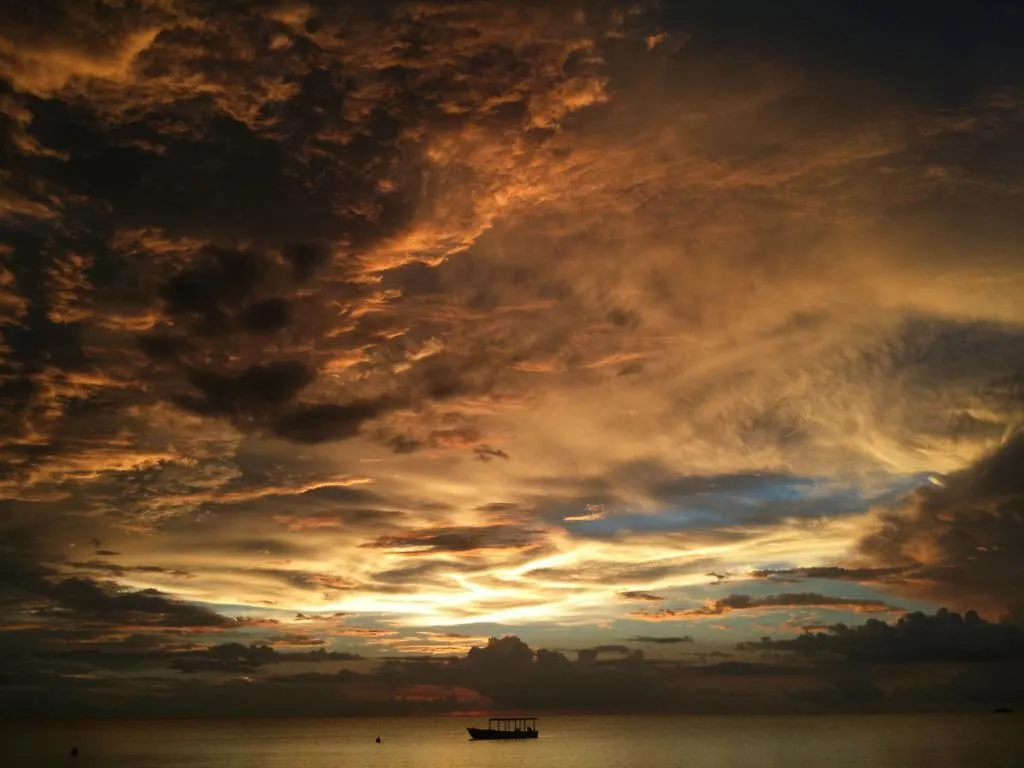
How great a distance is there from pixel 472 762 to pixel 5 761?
10266 cm

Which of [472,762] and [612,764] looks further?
[472,762]

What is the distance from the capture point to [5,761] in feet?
619

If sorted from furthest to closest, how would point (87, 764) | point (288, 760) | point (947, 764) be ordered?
point (288, 760), point (87, 764), point (947, 764)

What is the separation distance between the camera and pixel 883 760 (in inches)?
6924

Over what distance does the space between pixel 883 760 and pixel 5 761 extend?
18800 cm

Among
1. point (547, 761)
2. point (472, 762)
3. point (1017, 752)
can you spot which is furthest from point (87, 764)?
point (1017, 752)

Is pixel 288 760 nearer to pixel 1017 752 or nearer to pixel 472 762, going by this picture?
pixel 472 762

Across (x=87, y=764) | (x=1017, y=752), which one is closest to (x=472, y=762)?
(x=87, y=764)

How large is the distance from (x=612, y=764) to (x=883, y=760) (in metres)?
55.3

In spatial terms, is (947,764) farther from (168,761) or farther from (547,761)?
(168,761)

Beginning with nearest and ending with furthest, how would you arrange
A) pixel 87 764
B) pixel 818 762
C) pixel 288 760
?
1. pixel 818 762
2. pixel 87 764
3. pixel 288 760

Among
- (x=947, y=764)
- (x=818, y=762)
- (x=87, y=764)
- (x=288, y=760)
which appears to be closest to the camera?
(x=947, y=764)

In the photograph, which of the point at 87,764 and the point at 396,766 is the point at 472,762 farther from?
the point at 87,764

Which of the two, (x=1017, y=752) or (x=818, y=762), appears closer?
(x=818, y=762)
